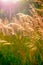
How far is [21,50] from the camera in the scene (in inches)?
145

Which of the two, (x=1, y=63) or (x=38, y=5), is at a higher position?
(x=38, y=5)

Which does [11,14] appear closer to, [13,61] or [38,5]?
[38,5]

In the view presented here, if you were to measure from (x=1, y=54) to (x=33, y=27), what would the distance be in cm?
97

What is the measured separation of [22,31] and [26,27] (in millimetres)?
130

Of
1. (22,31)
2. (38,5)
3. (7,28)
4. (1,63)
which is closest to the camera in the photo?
(1,63)

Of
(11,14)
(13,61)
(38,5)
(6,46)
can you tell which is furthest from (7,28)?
(38,5)

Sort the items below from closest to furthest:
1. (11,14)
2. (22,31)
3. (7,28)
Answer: (7,28) → (22,31) → (11,14)

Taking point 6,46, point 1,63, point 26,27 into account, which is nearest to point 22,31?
point 26,27

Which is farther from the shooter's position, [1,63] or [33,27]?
[33,27]

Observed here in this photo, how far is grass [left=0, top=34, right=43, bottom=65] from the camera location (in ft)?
11.7

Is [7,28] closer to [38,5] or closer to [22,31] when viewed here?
[22,31]

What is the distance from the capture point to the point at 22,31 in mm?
4109

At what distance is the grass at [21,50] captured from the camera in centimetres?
355

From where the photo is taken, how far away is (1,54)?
3.59m
